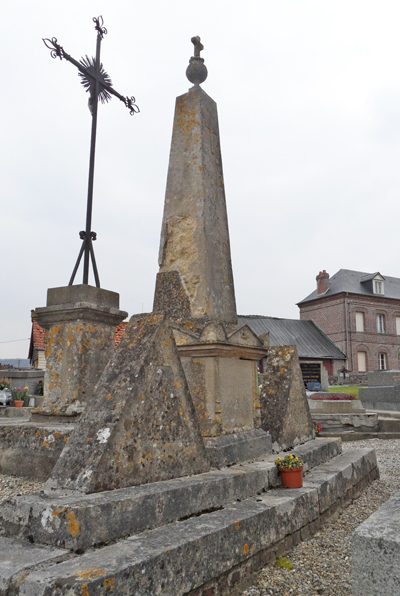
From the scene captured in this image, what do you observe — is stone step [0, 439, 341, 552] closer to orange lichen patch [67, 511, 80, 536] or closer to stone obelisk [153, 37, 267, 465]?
orange lichen patch [67, 511, 80, 536]

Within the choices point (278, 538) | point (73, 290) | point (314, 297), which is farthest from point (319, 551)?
point (314, 297)

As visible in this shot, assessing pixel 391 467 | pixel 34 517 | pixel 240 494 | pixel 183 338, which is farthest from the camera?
pixel 391 467

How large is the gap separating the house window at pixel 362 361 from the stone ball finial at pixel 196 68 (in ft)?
113

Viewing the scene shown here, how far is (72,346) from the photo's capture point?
4402mm

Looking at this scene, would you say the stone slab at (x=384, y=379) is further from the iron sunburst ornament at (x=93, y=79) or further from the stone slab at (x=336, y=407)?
the iron sunburst ornament at (x=93, y=79)

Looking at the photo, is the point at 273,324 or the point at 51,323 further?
the point at 273,324

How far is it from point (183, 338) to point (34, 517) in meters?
2.07

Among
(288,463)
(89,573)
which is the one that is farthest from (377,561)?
(288,463)

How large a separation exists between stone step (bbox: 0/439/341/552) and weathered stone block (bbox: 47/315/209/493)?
0.32ft

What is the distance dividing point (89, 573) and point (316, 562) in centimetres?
202

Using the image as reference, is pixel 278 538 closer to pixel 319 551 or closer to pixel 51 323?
pixel 319 551

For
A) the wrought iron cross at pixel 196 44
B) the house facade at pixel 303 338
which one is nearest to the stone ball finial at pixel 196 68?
the wrought iron cross at pixel 196 44

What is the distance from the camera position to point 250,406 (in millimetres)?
4547

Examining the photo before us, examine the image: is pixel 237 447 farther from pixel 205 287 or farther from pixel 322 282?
pixel 322 282
